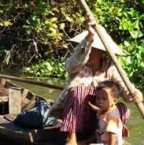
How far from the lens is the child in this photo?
493 cm

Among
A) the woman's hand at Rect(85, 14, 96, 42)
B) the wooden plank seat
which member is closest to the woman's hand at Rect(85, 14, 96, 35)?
the woman's hand at Rect(85, 14, 96, 42)

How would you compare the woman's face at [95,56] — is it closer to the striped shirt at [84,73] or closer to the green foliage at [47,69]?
the striped shirt at [84,73]

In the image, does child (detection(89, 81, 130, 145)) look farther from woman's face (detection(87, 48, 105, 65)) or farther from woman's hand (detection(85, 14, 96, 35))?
woman's hand (detection(85, 14, 96, 35))

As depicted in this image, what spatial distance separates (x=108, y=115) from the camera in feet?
16.3

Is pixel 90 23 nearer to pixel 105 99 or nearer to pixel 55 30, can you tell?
pixel 105 99

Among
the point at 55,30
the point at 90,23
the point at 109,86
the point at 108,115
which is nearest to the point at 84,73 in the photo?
the point at 109,86

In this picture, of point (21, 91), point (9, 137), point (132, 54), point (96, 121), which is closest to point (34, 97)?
point (21, 91)

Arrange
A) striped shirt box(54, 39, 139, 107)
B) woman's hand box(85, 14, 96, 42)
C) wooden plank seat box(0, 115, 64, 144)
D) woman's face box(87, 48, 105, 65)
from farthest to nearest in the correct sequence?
wooden plank seat box(0, 115, 64, 144), woman's face box(87, 48, 105, 65), striped shirt box(54, 39, 139, 107), woman's hand box(85, 14, 96, 42)

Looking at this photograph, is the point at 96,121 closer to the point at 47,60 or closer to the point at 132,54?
the point at 132,54

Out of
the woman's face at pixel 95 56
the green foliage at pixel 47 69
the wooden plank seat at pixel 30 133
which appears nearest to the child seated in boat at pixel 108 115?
the woman's face at pixel 95 56

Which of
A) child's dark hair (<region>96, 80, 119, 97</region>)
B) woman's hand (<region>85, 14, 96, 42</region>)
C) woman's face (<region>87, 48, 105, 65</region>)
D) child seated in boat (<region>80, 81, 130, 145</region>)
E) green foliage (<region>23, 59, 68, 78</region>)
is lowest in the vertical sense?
green foliage (<region>23, 59, 68, 78</region>)

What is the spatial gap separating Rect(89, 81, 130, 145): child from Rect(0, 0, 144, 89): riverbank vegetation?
4691 mm

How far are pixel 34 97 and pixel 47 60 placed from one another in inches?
145

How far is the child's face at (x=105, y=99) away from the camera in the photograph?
4937mm
